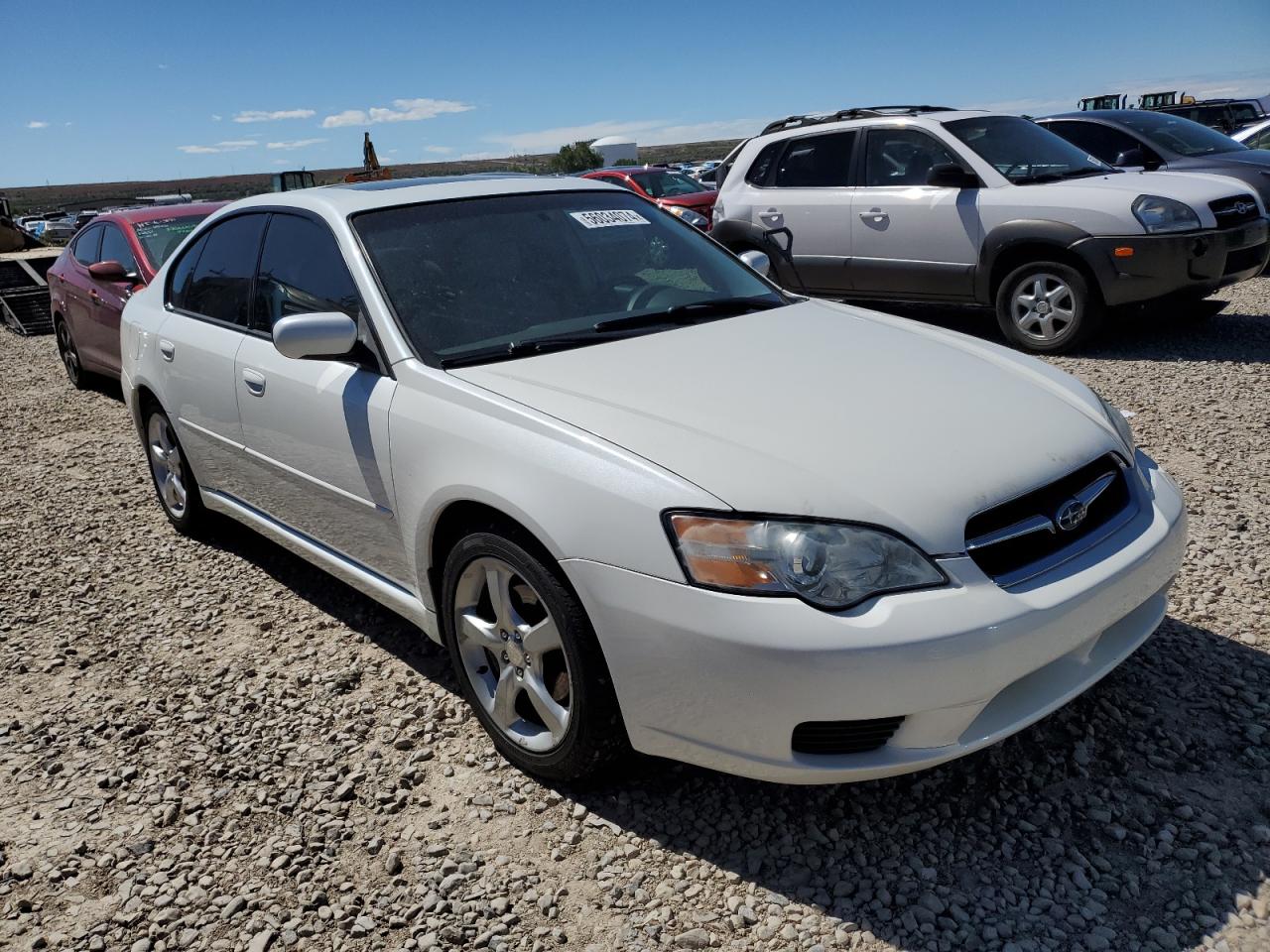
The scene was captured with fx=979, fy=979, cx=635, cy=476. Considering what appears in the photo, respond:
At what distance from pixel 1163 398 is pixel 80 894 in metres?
5.97

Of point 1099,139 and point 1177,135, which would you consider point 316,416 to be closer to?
point 1099,139

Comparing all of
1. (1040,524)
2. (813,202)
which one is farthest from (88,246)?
(1040,524)

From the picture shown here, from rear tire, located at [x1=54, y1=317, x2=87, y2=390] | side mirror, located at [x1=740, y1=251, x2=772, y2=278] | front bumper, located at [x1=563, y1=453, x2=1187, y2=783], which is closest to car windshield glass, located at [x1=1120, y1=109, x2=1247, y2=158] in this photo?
side mirror, located at [x1=740, y1=251, x2=772, y2=278]

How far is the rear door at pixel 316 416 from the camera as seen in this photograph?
299cm

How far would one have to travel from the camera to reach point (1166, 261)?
21.6 ft

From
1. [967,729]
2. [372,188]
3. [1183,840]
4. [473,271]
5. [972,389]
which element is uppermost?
[372,188]

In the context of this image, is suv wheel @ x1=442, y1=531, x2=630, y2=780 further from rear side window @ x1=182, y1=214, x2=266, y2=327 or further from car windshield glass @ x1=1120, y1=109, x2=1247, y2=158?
car windshield glass @ x1=1120, y1=109, x2=1247, y2=158

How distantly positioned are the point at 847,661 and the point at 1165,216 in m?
5.94

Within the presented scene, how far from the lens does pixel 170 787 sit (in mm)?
2910

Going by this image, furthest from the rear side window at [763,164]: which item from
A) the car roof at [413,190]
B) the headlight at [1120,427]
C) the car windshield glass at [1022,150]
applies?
the headlight at [1120,427]

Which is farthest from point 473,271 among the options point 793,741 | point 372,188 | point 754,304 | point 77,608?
point 77,608

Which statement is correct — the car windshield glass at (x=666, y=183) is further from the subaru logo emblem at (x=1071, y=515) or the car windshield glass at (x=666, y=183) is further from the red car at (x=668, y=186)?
the subaru logo emblem at (x=1071, y=515)

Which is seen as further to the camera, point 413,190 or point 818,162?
point 818,162

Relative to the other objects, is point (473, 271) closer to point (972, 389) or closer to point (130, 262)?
point (972, 389)
